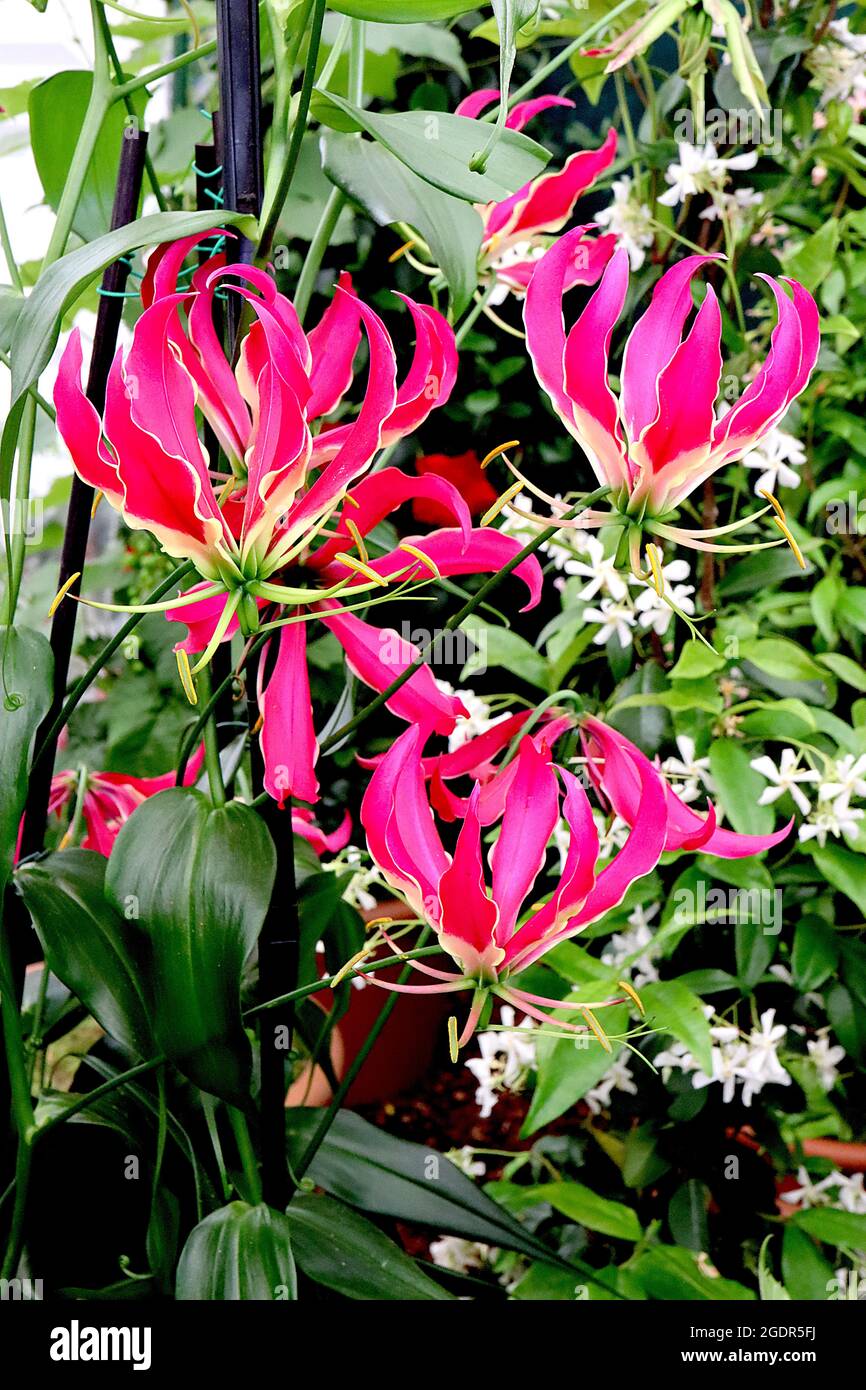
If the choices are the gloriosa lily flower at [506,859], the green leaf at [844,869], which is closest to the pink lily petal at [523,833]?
the gloriosa lily flower at [506,859]

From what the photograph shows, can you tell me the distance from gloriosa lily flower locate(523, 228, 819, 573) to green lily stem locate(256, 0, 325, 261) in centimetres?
13

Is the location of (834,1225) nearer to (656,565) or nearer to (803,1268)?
(803,1268)

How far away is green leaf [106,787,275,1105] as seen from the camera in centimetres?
56

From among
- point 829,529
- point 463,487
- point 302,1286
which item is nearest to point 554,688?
point 829,529

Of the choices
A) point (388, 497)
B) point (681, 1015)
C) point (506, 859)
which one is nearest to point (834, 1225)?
point (681, 1015)

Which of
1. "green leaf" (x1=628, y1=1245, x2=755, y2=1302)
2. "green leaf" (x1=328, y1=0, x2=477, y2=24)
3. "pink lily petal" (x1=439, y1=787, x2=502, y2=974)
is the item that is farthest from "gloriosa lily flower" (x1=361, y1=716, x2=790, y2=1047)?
"green leaf" (x1=628, y1=1245, x2=755, y2=1302)

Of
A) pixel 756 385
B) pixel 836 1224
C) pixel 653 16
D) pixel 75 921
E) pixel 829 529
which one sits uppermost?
pixel 653 16

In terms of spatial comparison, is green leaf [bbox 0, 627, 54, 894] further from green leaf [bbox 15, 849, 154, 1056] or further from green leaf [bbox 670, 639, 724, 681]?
green leaf [bbox 670, 639, 724, 681]

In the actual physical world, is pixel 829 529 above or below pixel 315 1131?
above

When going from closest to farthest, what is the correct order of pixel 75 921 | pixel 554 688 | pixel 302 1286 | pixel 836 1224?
pixel 75 921 → pixel 302 1286 → pixel 836 1224 → pixel 554 688

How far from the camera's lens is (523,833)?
1.76 feet

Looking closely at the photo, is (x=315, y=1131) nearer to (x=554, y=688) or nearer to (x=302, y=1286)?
(x=302, y=1286)
